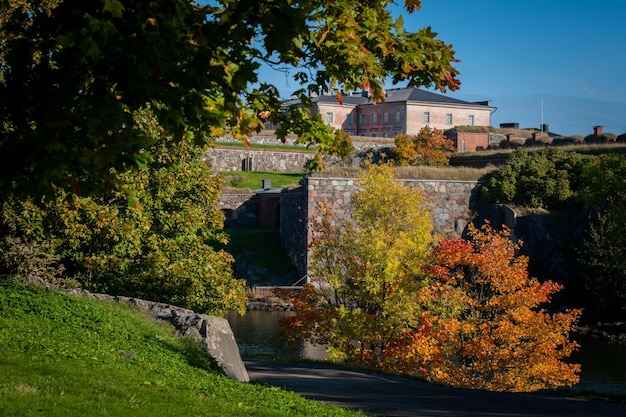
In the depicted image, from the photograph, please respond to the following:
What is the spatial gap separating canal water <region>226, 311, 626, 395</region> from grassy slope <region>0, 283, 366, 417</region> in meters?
7.72

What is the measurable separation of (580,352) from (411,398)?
49.8 feet

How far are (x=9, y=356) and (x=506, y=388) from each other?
544 inches

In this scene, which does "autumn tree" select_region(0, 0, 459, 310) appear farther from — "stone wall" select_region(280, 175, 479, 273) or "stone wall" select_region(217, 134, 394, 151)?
"stone wall" select_region(217, 134, 394, 151)

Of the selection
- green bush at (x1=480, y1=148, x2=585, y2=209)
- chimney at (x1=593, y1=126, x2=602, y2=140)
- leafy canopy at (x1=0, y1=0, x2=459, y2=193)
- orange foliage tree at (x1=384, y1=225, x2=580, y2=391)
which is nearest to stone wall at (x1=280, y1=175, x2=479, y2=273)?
green bush at (x1=480, y1=148, x2=585, y2=209)

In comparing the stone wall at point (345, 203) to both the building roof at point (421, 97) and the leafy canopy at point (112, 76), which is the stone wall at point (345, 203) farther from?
the leafy canopy at point (112, 76)

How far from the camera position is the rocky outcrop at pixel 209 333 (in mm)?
13367

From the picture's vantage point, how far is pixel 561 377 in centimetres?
1939

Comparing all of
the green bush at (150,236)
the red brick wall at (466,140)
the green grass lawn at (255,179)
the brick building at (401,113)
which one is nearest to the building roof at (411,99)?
the brick building at (401,113)

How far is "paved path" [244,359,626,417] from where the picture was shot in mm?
12328

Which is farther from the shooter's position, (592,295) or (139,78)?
(592,295)

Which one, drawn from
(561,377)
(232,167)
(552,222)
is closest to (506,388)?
(561,377)

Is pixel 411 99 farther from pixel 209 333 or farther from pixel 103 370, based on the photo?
pixel 103 370

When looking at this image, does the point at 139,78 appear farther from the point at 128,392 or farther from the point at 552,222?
the point at 552,222

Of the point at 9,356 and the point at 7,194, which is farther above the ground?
the point at 7,194
